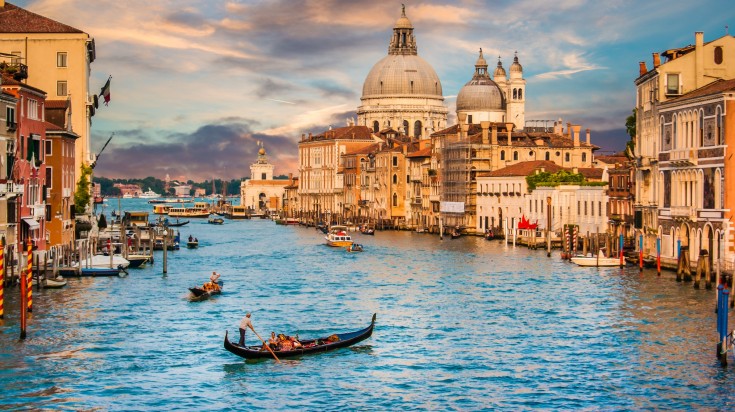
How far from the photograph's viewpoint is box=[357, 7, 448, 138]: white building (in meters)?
135

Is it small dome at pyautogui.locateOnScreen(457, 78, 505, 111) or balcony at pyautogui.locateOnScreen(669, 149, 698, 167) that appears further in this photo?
small dome at pyautogui.locateOnScreen(457, 78, 505, 111)

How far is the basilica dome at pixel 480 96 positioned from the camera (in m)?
117

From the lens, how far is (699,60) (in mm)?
39562

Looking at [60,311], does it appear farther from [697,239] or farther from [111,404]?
[697,239]

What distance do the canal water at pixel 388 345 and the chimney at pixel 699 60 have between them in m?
6.13

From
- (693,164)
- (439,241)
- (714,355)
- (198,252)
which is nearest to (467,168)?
(439,241)

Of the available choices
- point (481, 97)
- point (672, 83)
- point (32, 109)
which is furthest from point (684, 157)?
point (481, 97)

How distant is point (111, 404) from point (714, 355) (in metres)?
11.2

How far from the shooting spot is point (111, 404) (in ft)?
67.4

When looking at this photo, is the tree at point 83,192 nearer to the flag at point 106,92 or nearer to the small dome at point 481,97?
the flag at point 106,92

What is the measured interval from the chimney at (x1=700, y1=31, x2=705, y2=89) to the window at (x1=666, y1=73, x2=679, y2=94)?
0.58 metres

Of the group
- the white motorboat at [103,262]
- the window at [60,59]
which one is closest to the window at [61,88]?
the window at [60,59]

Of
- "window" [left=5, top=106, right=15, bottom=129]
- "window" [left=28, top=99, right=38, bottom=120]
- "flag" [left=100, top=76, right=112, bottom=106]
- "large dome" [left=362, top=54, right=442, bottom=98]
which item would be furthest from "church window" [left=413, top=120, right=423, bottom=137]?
"window" [left=5, top=106, right=15, bottom=129]

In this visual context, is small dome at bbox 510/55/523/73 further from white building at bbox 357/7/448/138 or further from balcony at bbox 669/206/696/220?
balcony at bbox 669/206/696/220
